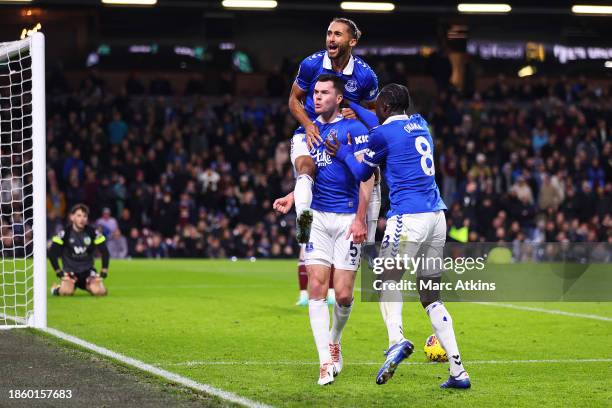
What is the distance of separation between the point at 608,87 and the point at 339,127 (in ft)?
107

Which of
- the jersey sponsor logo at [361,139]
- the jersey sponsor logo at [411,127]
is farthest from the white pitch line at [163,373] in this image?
the jersey sponsor logo at [411,127]

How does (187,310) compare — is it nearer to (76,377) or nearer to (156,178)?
(76,377)

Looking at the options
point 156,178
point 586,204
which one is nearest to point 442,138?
point 586,204

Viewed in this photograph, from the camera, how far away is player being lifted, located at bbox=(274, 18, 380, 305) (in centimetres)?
870

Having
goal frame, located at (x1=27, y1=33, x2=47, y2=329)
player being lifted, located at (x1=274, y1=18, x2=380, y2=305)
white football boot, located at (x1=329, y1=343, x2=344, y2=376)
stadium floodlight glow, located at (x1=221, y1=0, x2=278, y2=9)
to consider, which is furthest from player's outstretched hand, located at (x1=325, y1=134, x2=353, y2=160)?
stadium floodlight glow, located at (x1=221, y1=0, x2=278, y2=9)

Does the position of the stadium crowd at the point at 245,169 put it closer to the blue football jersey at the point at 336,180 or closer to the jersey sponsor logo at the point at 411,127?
the blue football jersey at the point at 336,180

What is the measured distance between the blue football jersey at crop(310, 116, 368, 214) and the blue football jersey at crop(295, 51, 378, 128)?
1.96 feet

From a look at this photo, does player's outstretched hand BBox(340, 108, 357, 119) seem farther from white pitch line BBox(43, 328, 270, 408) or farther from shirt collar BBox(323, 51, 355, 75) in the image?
white pitch line BBox(43, 328, 270, 408)

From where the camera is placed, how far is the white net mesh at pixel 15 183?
13133mm

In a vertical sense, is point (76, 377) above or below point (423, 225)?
below

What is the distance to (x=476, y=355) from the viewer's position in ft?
33.6

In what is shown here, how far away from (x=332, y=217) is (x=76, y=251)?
8971 mm

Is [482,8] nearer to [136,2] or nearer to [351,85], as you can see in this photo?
[136,2]

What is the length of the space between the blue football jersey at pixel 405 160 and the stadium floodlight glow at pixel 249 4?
2567 cm
